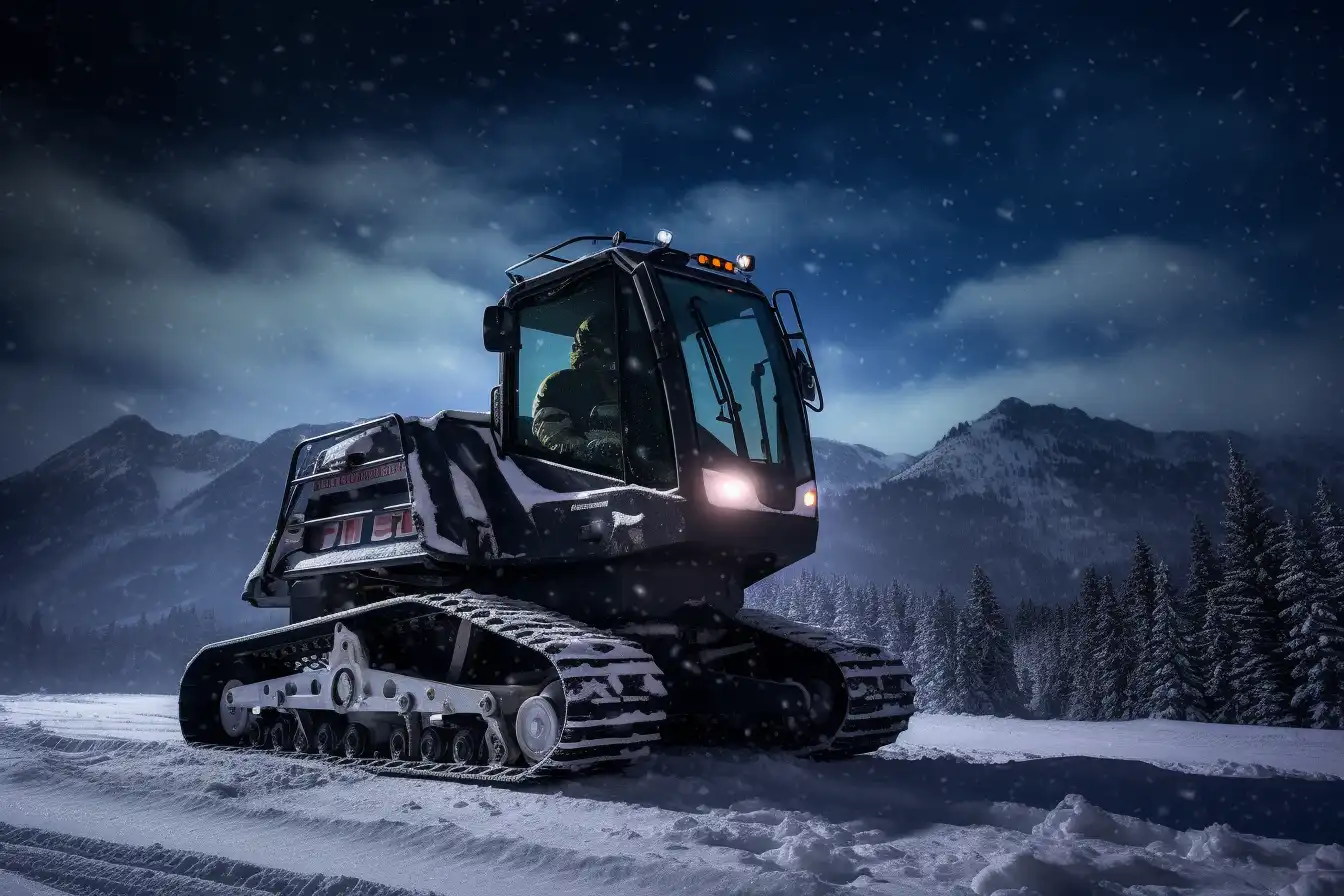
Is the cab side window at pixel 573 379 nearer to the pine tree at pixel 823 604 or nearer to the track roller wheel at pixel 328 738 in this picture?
the track roller wheel at pixel 328 738

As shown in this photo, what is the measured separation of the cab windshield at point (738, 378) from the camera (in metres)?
6.44

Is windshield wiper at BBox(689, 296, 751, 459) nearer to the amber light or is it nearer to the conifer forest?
the amber light

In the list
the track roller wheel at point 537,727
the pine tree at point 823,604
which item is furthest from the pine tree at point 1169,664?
the track roller wheel at point 537,727

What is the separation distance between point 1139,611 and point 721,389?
37.3 meters

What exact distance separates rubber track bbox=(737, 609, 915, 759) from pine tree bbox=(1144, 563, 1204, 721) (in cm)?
2970

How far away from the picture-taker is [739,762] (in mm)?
5984

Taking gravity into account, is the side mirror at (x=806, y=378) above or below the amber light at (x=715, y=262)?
below

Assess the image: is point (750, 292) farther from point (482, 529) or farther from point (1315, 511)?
point (1315, 511)

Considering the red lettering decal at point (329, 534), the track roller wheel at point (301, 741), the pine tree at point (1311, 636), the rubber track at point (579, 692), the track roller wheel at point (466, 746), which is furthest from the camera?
the pine tree at point (1311, 636)

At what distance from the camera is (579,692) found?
503cm

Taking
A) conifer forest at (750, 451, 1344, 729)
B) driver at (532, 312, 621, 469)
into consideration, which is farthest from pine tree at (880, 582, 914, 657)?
driver at (532, 312, 621, 469)

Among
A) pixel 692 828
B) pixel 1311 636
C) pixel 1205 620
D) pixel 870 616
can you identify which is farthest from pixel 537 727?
pixel 870 616

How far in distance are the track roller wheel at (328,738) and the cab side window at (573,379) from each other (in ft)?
9.47

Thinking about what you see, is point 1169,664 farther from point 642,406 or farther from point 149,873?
point 149,873
